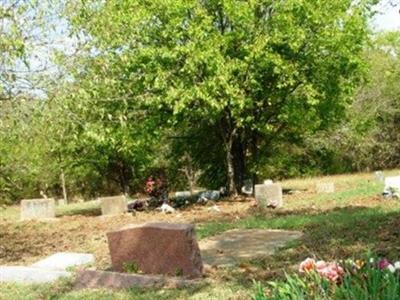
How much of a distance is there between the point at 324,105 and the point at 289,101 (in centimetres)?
134

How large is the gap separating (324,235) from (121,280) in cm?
336

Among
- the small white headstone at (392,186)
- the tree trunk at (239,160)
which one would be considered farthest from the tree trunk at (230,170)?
the small white headstone at (392,186)

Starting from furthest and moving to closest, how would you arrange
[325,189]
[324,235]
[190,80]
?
[325,189]
[190,80]
[324,235]

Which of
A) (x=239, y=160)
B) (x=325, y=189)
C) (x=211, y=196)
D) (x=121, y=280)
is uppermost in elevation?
(x=239, y=160)

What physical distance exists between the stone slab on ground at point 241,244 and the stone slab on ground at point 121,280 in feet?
4.14

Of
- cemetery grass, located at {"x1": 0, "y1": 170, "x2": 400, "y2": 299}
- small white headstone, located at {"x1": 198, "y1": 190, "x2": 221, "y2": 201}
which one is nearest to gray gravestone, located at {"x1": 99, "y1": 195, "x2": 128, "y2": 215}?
cemetery grass, located at {"x1": 0, "y1": 170, "x2": 400, "y2": 299}

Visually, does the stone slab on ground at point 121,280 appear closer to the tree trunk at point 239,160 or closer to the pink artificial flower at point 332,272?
the pink artificial flower at point 332,272

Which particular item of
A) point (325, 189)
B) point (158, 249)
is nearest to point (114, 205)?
point (325, 189)

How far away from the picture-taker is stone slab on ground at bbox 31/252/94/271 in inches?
347

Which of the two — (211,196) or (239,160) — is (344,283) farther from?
(239,160)

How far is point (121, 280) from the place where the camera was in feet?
23.3

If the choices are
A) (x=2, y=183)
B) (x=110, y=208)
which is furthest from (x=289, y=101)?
(x=2, y=183)

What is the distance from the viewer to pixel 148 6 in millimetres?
18062

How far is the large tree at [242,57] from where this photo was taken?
17.2m
